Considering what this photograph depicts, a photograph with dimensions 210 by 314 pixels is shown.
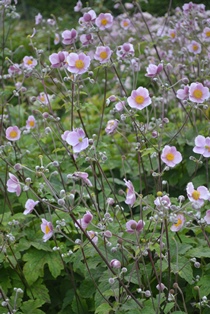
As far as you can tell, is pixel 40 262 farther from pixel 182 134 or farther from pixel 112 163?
pixel 182 134

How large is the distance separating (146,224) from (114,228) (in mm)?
147

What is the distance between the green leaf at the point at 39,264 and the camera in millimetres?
2777

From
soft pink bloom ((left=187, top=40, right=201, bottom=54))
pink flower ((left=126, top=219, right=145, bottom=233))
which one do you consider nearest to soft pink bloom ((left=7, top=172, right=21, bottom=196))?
pink flower ((left=126, top=219, right=145, bottom=233))

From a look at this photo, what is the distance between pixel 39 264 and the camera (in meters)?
2.82

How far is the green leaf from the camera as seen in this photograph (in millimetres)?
2777

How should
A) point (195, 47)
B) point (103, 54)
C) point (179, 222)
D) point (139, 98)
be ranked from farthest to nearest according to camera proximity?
point (195, 47), point (103, 54), point (139, 98), point (179, 222)

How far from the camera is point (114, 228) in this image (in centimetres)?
262

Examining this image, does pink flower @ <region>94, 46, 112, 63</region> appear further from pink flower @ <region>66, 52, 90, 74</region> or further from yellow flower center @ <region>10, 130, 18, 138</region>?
yellow flower center @ <region>10, 130, 18, 138</region>

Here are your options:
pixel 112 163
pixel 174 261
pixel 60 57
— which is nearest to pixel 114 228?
pixel 174 261

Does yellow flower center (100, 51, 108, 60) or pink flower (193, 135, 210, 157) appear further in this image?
yellow flower center (100, 51, 108, 60)

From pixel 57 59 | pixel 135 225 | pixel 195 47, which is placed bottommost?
pixel 195 47

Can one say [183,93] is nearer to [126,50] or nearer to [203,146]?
[203,146]

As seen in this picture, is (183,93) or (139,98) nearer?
(139,98)

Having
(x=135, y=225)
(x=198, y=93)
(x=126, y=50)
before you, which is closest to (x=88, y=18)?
(x=126, y=50)
